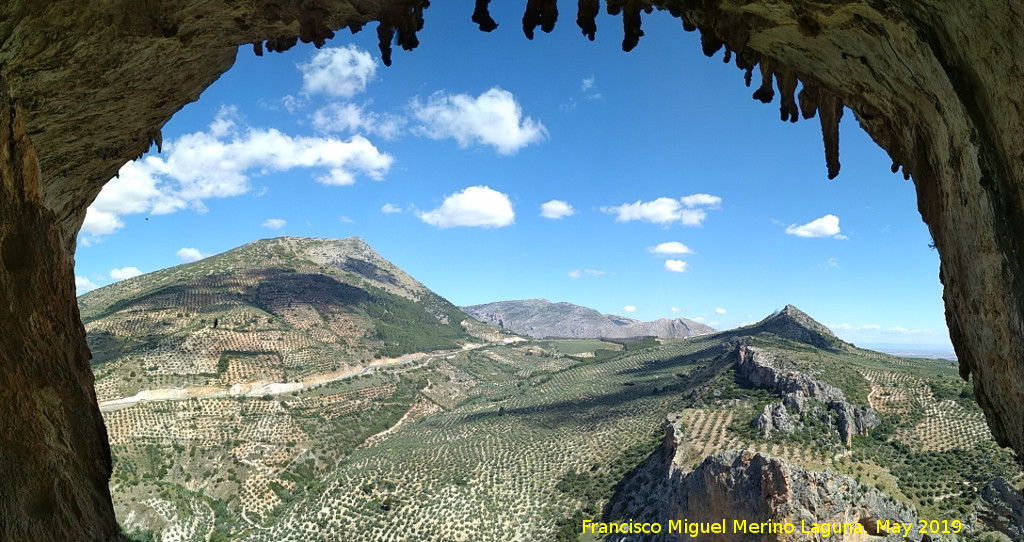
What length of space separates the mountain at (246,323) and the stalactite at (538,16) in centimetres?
7606

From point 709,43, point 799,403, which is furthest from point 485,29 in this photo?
point 799,403

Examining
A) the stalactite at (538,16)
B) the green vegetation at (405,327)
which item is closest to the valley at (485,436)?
the stalactite at (538,16)

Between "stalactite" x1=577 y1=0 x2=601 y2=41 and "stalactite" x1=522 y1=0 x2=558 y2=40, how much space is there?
471 millimetres

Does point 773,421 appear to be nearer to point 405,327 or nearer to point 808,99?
point 808,99

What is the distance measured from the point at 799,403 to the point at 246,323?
92.2 m

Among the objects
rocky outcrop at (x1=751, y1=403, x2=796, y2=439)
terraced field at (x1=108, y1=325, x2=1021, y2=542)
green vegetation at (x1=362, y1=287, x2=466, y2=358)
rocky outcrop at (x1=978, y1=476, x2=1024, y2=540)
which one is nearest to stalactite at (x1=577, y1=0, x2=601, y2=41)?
terraced field at (x1=108, y1=325, x2=1021, y2=542)

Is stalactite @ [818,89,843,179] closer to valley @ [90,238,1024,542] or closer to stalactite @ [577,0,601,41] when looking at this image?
stalactite @ [577,0,601,41]

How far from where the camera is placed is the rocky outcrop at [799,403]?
3588 centimetres

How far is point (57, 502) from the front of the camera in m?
7.01

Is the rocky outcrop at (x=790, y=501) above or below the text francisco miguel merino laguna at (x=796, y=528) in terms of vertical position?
above

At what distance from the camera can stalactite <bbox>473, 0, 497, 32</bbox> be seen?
25.6 feet

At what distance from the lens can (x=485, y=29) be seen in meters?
7.93

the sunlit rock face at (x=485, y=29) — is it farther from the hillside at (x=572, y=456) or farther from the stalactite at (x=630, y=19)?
the hillside at (x=572, y=456)

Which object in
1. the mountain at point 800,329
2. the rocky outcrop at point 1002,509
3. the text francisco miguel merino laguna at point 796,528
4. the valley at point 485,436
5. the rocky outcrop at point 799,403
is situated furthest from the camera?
the mountain at point 800,329
